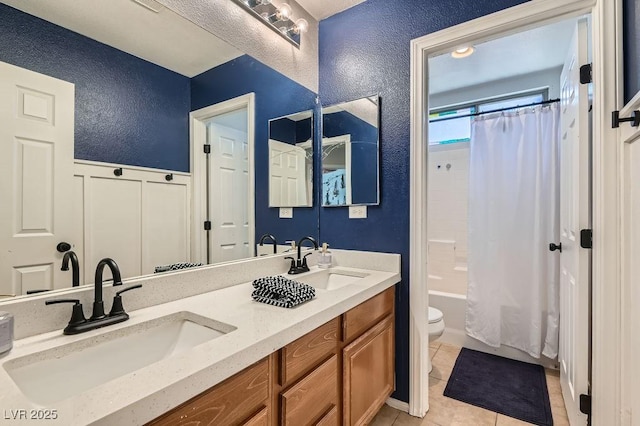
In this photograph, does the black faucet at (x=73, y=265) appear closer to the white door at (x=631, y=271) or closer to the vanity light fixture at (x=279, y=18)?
the vanity light fixture at (x=279, y=18)

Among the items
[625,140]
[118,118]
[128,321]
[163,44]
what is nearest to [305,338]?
[128,321]

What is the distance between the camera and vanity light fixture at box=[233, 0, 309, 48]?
5.57ft

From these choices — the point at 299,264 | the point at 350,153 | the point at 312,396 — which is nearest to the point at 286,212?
the point at 299,264

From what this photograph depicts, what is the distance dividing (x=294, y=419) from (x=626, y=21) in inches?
79.7

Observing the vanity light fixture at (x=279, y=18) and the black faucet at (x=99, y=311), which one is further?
the vanity light fixture at (x=279, y=18)

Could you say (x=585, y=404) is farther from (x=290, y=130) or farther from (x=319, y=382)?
(x=290, y=130)

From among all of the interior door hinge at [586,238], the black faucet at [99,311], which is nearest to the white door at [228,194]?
the black faucet at [99,311]

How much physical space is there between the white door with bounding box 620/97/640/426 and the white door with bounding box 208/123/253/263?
Answer: 5.40ft

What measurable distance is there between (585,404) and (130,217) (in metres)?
2.17

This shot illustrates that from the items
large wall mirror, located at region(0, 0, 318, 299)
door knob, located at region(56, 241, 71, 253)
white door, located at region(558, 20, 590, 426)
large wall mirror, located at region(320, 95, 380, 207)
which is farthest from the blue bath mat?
door knob, located at region(56, 241, 71, 253)

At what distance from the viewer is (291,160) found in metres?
2.05

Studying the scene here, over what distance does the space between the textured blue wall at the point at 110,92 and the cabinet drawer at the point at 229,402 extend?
2.83ft

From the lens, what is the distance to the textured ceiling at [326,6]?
196 centimetres

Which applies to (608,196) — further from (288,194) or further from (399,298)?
(288,194)
